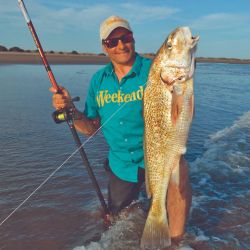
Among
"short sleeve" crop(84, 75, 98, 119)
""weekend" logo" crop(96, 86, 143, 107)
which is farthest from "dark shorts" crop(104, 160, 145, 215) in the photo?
""weekend" logo" crop(96, 86, 143, 107)

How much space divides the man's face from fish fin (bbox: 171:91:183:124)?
1.25 meters

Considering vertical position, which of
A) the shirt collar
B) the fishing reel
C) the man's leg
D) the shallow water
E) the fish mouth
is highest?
the fish mouth

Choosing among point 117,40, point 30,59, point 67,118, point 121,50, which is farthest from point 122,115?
point 30,59

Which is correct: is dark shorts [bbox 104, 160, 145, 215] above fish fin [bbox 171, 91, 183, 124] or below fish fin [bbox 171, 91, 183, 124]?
below

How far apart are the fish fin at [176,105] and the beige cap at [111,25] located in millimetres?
1379

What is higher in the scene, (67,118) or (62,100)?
(62,100)

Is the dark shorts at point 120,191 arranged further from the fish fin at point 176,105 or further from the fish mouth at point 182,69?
the fish mouth at point 182,69

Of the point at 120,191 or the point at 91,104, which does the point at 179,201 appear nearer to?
the point at 120,191

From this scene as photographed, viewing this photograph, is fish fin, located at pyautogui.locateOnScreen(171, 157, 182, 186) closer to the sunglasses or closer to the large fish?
the large fish

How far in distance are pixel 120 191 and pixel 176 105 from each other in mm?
1857

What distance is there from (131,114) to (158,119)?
91 centimetres

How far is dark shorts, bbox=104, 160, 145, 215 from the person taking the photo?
15.3ft

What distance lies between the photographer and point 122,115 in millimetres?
4379

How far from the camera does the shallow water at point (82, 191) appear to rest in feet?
14.6
